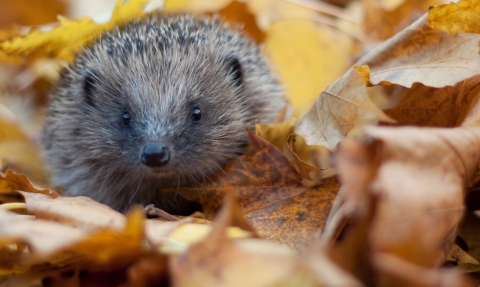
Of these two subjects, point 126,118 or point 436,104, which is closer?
point 436,104

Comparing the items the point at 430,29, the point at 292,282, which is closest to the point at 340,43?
the point at 430,29

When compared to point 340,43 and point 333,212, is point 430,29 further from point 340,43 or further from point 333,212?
point 340,43

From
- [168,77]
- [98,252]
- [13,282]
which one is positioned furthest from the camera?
[168,77]

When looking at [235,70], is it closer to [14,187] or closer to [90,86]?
[90,86]

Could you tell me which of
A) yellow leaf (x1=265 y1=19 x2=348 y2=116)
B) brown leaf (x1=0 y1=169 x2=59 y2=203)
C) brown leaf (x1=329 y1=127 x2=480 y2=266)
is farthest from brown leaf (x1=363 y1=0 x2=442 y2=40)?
brown leaf (x1=0 y1=169 x2=59 y2=203)

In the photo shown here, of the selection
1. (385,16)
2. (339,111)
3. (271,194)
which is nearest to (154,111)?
(271,194)

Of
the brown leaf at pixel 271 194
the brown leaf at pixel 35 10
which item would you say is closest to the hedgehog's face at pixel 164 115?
the brown leaf at pixel 271 194

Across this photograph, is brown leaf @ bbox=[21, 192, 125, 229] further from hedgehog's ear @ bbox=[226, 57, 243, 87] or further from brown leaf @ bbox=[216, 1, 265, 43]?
brown leaf @ bbox=[216, 1, 265, 43]
